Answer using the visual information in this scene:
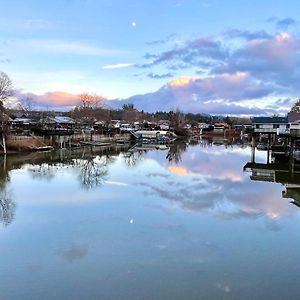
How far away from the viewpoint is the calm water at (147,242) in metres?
9.27

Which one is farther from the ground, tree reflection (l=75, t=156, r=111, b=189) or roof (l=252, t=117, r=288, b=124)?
roof (l=252, t=117, r=288, b=124)

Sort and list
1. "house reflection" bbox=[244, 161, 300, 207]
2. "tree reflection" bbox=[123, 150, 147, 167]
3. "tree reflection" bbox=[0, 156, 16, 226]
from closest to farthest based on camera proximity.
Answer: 1. "tree reflection" bbox=[0, 156, 16, 226]
2. "house reflection" bbox=[244, 161, 300, 207]
3. "tree reflection" bbox=[123, 150, 147, 167]

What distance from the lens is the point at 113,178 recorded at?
91.0 feet

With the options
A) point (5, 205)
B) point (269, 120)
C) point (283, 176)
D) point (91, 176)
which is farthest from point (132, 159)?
point (5, 205)

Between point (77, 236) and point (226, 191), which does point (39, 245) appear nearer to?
point (77, 236)

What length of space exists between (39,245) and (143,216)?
5.10 meters

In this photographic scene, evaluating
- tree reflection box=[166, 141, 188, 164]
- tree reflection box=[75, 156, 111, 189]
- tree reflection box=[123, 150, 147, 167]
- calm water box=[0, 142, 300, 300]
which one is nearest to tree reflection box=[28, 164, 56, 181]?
tree reflection box=[75, 156, 111, 189]

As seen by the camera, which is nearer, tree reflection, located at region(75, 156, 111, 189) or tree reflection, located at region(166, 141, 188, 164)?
tree reflection, located at region(75, 156, 111, 189)


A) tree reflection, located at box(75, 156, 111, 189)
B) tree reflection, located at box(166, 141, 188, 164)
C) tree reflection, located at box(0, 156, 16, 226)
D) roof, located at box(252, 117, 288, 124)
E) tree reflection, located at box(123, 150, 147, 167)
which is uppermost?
roof, located at box(252, 117, 288, 124)

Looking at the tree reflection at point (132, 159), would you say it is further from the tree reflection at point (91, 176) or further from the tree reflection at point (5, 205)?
the tree reflection at point (5, 205)

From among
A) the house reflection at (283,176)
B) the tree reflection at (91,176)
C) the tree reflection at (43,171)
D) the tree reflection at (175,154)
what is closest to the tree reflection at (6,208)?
the tree reflection at (91,176)

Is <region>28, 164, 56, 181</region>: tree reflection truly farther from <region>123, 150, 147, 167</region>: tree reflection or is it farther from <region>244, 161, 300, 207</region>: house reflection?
<region>244, 161, 300, 207</region>: house reflection

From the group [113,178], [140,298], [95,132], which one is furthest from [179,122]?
[140,298]

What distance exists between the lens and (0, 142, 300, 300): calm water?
365 inches
